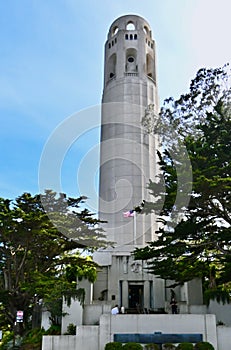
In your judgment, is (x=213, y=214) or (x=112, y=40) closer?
(x=213, y=214)

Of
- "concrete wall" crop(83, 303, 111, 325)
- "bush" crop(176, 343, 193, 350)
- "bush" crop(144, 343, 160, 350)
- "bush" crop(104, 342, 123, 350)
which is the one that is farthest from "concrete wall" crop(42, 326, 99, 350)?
"bush" crop(176, 343, 193, 350)

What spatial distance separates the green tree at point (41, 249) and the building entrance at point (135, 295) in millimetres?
3846

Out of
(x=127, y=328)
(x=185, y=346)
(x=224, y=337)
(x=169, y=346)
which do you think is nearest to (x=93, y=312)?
(x=127, y=328)

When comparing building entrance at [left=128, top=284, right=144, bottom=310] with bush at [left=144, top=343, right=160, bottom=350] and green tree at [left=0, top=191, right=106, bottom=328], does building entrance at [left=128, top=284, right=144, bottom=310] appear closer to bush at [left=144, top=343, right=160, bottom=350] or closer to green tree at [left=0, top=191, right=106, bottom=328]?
green tree at [left=0, top=191, right=106, bottom=328]

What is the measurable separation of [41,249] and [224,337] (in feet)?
34.9

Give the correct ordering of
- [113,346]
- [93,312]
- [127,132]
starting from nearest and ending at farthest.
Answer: [113,346], [93,312], [127,132]

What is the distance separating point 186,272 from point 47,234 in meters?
7.22

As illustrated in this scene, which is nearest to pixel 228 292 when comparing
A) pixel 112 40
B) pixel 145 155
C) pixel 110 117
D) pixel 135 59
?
pixel 145 155

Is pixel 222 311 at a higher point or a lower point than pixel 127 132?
lower

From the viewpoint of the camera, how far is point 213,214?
16.7 meters

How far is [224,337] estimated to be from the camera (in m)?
15.1

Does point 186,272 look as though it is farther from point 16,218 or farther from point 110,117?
point 110,117

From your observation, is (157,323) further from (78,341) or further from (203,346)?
(78,341)

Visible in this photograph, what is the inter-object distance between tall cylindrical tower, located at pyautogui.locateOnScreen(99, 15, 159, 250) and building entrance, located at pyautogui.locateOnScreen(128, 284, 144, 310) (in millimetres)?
6246
